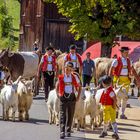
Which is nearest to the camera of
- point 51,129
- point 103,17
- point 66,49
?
point 51,129

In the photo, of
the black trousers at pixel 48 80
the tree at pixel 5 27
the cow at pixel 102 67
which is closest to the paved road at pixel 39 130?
the black trousers at pixel 48 80

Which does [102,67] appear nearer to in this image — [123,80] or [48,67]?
[48,67]

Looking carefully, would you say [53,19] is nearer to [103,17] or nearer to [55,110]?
[103,17]

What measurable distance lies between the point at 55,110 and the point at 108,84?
8.09 ft

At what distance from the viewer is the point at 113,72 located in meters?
19.4

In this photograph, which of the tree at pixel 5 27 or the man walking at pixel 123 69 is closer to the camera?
the man walking at pixel 123 69

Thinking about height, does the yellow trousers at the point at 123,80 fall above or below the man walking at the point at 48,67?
below

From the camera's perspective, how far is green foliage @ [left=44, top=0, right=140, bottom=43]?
35562 mm

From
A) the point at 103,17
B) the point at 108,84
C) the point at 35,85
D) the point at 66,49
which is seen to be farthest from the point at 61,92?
the point at 66,49

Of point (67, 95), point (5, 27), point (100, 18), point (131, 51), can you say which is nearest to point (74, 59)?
point (67, 95)

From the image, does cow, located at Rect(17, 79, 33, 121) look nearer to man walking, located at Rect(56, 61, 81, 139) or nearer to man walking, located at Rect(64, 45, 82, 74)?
man walking, located at Rect(64, 45, 82, 74)

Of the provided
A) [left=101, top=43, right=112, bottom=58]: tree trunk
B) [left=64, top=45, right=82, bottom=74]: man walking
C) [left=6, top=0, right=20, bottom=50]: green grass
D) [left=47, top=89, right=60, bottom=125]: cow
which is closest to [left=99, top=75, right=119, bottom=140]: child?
[left=47, top=89, right=60, bottom=125]: cow

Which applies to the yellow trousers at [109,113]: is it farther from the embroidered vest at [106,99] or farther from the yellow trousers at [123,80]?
the yellow trousers at [123,80]

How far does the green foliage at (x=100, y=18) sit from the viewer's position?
35562 mm
